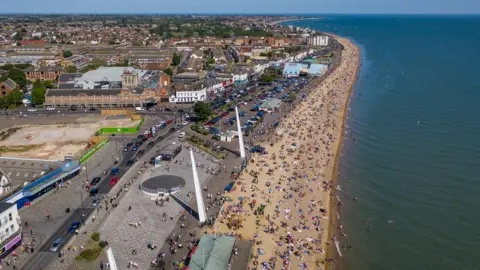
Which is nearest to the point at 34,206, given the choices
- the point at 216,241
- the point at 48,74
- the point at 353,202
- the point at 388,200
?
the point at 216,241

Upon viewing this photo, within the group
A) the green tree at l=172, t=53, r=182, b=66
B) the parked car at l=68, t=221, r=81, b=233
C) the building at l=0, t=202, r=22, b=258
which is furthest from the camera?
the green tree at l=172, t=53, r=182, b=66

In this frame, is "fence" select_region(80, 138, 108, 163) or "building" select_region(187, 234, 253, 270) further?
"fence" select_region(80, 138, 108, 163)

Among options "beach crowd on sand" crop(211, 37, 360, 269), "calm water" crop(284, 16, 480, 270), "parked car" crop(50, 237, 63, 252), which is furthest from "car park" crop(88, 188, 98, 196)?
"calm water" crop(284, 16, 480, 270)

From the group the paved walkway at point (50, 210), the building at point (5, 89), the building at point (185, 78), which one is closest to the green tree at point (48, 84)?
the building at point (5, 89)

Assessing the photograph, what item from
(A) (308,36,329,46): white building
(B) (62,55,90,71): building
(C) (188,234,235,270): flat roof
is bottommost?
(C) (188,234,235,270): flat roof

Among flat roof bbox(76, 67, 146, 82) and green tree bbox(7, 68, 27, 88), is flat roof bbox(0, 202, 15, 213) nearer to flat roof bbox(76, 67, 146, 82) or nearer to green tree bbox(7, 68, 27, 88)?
flat roof bbox(76, 67, 146, 82)
